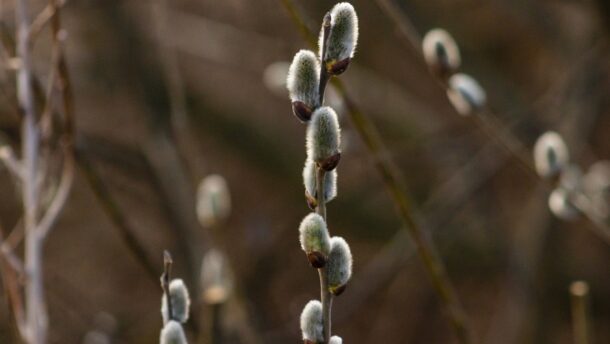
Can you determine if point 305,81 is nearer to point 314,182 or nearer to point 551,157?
point 314,182

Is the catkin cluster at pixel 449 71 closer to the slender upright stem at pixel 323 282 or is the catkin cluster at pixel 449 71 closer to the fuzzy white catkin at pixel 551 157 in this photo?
the fuzzy white catkin at pixel 551 157

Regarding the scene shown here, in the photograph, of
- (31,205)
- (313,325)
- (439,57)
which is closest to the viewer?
(313,325)

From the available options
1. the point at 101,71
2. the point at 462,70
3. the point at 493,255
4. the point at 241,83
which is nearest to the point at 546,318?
the point at 493,255

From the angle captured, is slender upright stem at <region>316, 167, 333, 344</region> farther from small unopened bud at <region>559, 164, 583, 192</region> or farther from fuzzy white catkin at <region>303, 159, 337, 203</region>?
small unopened bud at <region>559, 164, 583, 192</region>

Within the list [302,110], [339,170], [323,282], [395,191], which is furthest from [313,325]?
[339,170]

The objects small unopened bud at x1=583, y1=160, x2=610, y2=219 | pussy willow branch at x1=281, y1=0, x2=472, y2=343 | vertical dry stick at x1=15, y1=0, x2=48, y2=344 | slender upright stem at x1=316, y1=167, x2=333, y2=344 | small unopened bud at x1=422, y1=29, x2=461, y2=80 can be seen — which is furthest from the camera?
small unopened bud at x1=583, y1=160, x2=610, y2=219

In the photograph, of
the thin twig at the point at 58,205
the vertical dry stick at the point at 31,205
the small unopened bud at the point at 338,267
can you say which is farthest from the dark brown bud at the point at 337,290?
the thin twig at the point at 58,205

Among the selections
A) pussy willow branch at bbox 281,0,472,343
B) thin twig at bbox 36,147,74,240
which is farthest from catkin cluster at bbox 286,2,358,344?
thin twig at bbox 36,147,74,240
